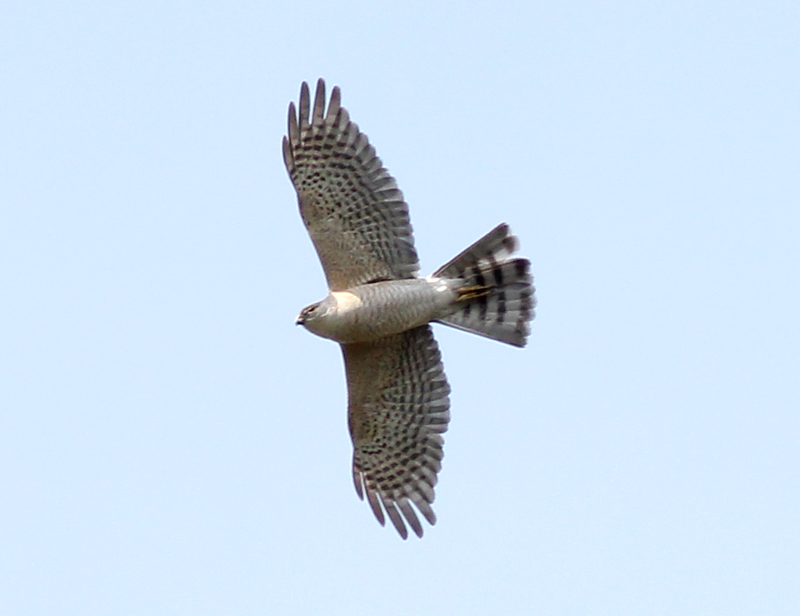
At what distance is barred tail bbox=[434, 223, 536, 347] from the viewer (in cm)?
1437

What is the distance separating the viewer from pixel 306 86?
1409cm

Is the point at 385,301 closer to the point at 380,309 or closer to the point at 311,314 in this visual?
the point at 380,309

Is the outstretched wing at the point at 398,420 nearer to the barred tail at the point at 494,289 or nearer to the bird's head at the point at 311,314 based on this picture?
the barred tail at the point at 494,289

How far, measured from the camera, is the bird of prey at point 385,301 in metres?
13.9

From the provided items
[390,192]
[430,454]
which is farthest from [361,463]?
[390,192]

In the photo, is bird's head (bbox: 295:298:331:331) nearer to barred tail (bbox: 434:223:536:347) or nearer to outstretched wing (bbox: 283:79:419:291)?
outstretched wing (bbox: 283:79:419:291)

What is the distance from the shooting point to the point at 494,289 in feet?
47.5

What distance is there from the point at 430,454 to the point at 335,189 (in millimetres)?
2445

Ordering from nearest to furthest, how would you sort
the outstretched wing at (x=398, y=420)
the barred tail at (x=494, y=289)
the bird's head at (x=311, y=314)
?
the bird's head at (x=311, y=314) → the barred tail at (x=494, y=289) → the outstretched wing at (x=398, y=420)

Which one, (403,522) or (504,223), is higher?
(504,223)

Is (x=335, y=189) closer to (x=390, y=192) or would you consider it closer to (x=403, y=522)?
(x=390, y=192)

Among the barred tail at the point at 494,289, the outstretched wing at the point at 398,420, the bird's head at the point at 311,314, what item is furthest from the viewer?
Result: the outstretched wing at the point at 398,420

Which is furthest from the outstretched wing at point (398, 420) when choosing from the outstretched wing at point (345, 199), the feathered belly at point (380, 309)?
the outstretched wing at point (345, 199)

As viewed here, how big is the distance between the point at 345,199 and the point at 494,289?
149 cm
